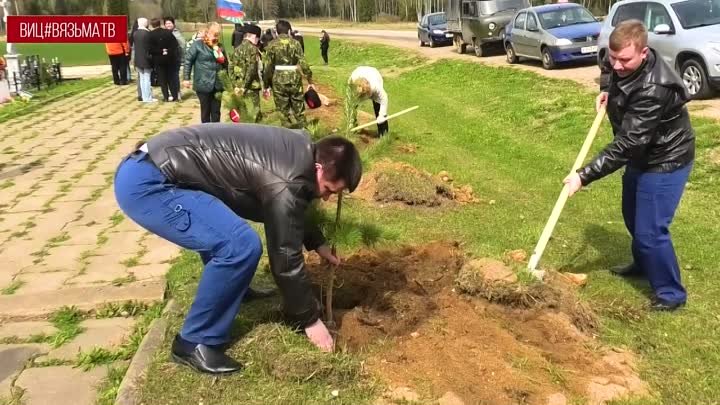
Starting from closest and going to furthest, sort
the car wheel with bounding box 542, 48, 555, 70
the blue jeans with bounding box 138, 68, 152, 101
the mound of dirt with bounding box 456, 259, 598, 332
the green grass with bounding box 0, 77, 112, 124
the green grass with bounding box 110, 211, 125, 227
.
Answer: the mound of dirt with bounding box 456, 259, 598, 332, the green grass with bounding box 110, 211, 125, 227, the green grass with bounding box 0, 77, 112, 124, the blue jeans with bounding box 138, 68, 152, 101, the car wheel with bounding box 542, 48, 555, 70

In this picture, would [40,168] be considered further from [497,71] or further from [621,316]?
[497,71]

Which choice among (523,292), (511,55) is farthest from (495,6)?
(523,292)

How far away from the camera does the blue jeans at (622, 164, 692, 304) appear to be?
410 cm

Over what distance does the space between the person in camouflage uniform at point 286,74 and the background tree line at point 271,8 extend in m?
8.61

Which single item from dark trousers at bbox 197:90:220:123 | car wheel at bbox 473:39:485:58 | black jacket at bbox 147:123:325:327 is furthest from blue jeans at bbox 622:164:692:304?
car wheel at bbox 473:39:485:58

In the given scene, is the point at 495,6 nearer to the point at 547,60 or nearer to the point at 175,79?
the point at 547,60

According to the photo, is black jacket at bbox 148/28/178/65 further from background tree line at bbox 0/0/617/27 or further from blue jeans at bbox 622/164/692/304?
blue jeans at bbox 622/164/692/304

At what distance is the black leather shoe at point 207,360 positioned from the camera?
3363 millimetres

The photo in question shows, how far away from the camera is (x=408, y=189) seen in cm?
683

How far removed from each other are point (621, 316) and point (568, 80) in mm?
11145

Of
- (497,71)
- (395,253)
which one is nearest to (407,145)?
(395,253)

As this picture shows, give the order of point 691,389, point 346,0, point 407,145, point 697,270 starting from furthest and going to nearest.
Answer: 1. point 346,0
2. point 407,145
3. point 697,270
4. point 691,389

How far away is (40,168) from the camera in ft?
29.7

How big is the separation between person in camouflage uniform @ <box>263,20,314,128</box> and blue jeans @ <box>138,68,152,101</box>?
7.18m
